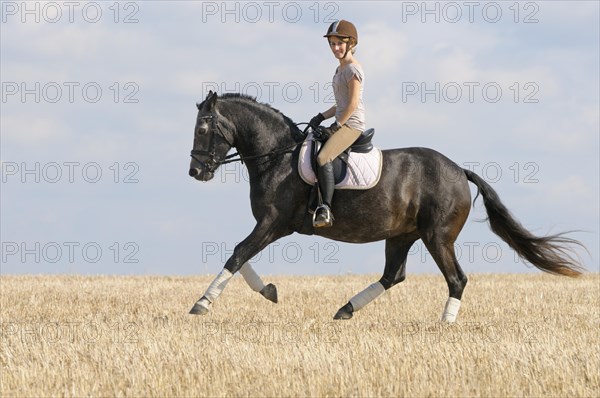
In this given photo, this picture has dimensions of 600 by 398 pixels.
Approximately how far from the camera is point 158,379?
6.41 meters

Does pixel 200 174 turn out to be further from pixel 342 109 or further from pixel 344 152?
pixel 342 109

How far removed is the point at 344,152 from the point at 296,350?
3193 millimetres

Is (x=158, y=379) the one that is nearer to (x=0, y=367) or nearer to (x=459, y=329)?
(x=0, y=367)

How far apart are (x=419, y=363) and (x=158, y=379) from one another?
2007mm

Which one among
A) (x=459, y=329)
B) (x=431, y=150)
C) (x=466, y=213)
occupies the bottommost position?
(x=459, y=329)

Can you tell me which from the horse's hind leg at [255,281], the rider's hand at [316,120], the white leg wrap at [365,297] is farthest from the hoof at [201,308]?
the rider's hand at [316,120]

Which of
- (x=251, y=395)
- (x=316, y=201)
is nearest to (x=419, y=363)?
(x=251, y=395)

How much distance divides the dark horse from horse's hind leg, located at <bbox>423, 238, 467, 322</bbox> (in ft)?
0.04

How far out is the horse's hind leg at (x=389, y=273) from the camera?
10805 millimetres

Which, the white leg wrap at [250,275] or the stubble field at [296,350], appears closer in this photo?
the stubble field at [296,350]

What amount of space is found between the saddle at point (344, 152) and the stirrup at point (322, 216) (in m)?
0.39

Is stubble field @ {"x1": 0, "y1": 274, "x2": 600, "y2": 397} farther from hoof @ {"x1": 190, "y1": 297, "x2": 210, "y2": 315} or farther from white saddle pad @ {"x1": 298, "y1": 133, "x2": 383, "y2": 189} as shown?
white saddle pad @ {"x1": 298, "y1": 133, "x2": 383, "y2": 189}

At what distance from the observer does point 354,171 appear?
9.91 metres

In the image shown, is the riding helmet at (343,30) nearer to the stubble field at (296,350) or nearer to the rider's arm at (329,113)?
the rider's arm at (329,113)
